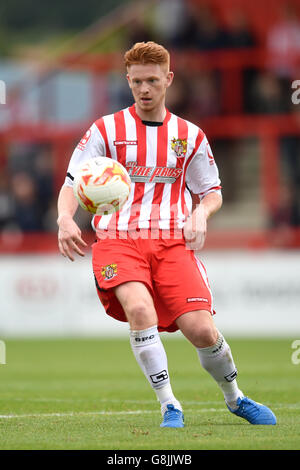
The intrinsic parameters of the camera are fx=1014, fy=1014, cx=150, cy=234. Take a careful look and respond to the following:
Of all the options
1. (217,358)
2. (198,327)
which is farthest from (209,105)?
(198,327)

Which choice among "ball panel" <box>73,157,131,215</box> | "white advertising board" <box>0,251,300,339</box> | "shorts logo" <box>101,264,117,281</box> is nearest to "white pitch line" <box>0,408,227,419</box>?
"shorts logo" <box>101,264,117,281</box>

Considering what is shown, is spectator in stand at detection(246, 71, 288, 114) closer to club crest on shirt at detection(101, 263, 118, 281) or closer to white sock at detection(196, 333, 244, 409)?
white sock at detection(196, 333, 244, 409)

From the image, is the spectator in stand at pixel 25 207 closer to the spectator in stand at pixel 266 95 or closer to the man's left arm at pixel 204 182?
the spectator in stand at pixel 266 95

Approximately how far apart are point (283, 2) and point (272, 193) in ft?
Result: 16.2

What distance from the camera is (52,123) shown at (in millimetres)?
19938

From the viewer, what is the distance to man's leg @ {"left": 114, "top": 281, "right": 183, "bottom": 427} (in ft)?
20.2

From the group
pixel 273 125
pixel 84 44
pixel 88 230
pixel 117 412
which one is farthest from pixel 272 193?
pixel 117 412

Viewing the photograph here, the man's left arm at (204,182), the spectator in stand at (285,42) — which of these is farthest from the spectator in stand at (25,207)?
the man's left arm at (204,182)

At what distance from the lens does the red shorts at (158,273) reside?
6301 mm

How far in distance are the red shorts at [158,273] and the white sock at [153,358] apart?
23 centimetres

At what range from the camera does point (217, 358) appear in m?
6.45

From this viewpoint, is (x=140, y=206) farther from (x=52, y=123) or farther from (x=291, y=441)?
(x=52, y=123)

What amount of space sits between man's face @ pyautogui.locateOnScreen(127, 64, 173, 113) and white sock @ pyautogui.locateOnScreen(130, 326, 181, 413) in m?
1.44
